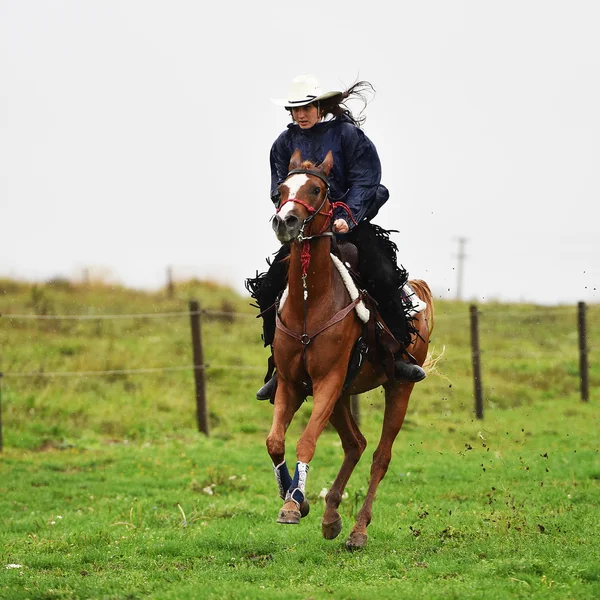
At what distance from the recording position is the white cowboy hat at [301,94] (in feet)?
27.8

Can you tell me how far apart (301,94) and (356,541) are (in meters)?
4.13

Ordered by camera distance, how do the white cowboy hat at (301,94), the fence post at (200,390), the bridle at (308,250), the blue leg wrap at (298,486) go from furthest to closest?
the fence post at (200,390) < the white cowboy hat at (301,94) < the bridle at (308,250) < the blue leg wrap at (298,486)

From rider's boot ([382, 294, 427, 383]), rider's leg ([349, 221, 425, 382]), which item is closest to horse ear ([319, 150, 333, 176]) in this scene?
rider's leg ([349, 221, 425, 382])

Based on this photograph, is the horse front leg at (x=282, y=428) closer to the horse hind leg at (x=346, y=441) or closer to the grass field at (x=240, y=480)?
the grass field at (x=240, y=480)

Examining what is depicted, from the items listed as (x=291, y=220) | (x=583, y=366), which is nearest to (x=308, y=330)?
(x=291, y=220)

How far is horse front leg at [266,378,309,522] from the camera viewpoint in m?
7.77

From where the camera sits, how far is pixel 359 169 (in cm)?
881

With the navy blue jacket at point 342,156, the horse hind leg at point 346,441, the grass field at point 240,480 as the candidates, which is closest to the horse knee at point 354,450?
the horse hind leg at point 346,441

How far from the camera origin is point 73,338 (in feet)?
78.2

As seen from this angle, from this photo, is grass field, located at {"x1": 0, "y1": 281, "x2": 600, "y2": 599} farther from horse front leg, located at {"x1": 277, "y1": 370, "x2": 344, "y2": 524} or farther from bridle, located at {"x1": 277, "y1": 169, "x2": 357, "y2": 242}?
bridle, located at {"x1": 277, "y1": 169, "x2": 357, "y2": 242}

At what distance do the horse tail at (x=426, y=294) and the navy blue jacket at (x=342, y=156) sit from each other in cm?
207

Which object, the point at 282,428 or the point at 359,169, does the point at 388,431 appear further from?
the point at 359,169

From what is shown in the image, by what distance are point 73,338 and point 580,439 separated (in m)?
12.8

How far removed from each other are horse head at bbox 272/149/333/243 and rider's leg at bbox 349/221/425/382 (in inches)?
41.9
